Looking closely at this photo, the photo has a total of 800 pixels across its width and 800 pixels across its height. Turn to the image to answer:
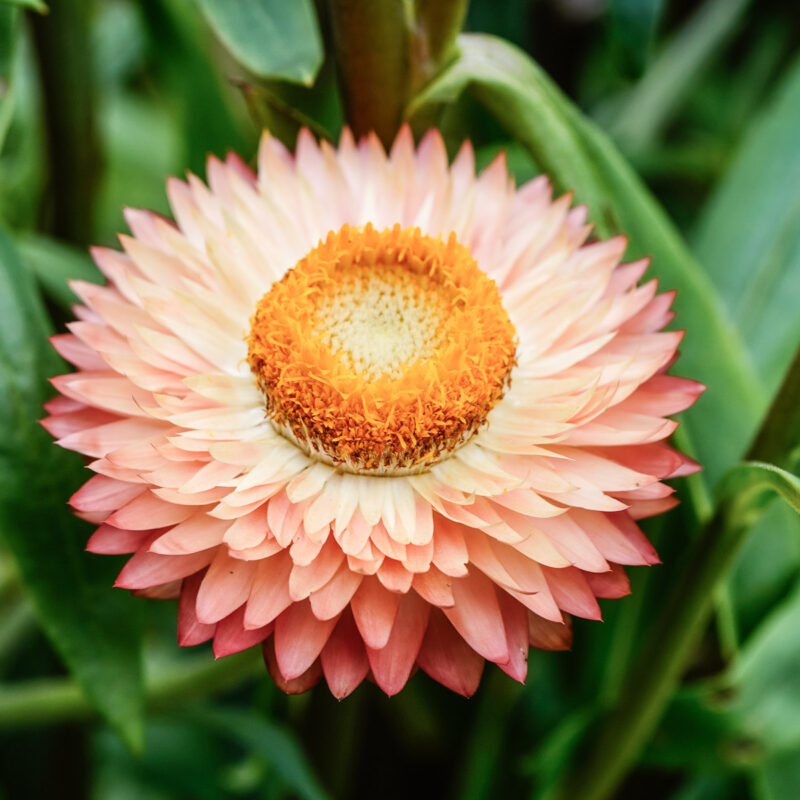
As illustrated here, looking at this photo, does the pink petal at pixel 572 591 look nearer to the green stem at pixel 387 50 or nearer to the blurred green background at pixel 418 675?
the blurred green background at pixel 418 675

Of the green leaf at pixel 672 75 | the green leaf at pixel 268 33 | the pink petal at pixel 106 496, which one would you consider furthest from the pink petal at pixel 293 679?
the green leaf at pixel 672 75

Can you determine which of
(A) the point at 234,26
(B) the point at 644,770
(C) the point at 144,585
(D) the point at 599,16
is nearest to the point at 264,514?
(C) the point at 144,585

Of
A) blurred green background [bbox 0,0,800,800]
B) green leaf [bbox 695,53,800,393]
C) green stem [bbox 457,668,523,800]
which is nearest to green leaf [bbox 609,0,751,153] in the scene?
blurred green background [bbox 0,0,800,800]

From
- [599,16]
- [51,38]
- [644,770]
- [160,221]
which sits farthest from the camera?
[599,16]

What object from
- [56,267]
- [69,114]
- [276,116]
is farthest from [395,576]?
[69,114]

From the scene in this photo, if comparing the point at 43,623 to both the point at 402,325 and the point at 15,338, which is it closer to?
the point at 15,338

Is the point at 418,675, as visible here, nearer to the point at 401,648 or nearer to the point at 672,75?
the point at 401,648
